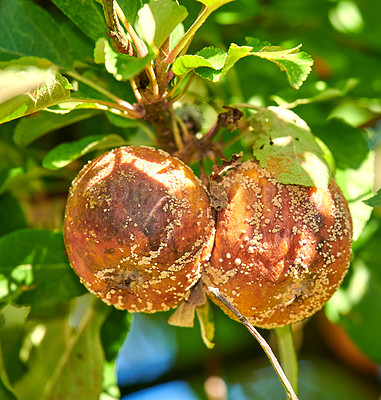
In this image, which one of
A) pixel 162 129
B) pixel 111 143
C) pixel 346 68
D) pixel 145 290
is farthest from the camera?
pixel 346 68

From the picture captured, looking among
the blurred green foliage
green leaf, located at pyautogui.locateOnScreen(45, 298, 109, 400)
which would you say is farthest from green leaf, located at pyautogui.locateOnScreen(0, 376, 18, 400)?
green leaf, located at pyautogui.locateOnScreen(45, 298, 109, 400)

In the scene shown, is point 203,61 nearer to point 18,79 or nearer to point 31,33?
point 18,79

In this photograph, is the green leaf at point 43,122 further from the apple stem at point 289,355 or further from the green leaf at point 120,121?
the apple stem at point 289,355

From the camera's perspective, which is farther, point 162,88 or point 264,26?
point 264,26

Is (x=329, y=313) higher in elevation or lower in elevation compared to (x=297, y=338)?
higher

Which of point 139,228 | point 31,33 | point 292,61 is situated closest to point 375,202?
point 292,61

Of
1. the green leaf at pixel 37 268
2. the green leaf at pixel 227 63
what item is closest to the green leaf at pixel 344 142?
the green leaf at pixel 227 63

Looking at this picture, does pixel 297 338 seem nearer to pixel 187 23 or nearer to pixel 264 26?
pixel 264 26

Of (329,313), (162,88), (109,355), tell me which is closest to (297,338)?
(329,313)
